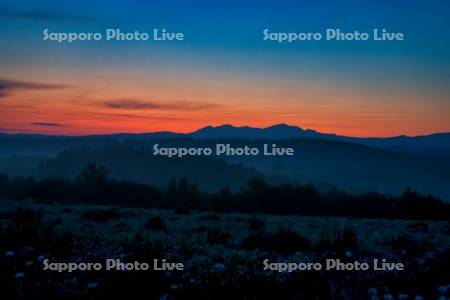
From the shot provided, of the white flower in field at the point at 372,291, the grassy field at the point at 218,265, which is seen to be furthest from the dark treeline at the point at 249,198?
the white flower in field at the point at 372,291

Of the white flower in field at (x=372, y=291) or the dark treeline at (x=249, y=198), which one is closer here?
the white flower in field at (x=372, y=291)

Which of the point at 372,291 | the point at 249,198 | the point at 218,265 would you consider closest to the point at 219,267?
the point at 218,265

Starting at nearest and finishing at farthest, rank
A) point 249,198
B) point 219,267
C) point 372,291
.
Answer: point 372,291 < point 219,267 < point 249,198

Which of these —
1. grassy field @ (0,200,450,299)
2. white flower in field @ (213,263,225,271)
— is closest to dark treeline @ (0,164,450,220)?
grassy field @ (0,200,450,299)

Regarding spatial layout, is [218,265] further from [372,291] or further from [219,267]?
[372,291]

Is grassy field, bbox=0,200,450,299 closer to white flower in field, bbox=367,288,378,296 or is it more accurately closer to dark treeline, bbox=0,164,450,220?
white flower in field, bbox=367,288,378,296

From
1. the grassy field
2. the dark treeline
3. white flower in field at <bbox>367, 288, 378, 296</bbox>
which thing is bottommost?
the dark treeline

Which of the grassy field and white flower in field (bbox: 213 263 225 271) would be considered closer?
the grassy field

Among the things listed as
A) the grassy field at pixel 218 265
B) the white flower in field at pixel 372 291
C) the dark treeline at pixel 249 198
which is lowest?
the dark treeline at pixel 249 198

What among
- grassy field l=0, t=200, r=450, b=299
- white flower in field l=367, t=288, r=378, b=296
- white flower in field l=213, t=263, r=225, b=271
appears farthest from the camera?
white flower in field l=213, t=263, r=225, b=271

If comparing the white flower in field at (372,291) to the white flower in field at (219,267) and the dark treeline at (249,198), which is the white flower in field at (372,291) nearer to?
the white flower in field at (219,267)
